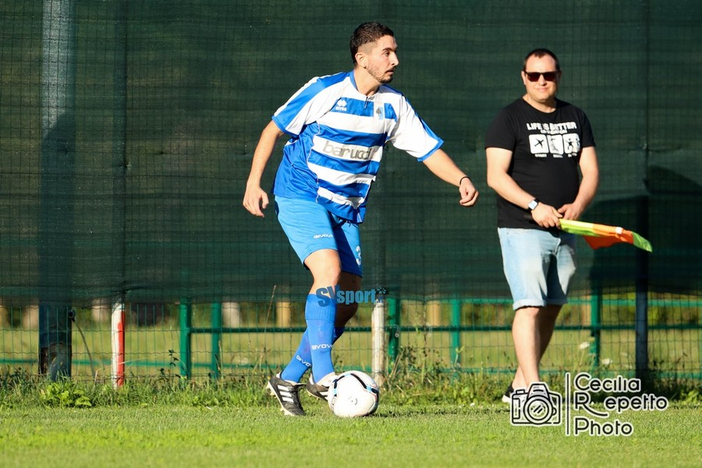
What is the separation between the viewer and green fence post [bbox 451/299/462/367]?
310 inches

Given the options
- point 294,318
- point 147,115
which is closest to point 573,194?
point 294,318

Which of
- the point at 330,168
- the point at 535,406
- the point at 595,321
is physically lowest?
the point at 535,406

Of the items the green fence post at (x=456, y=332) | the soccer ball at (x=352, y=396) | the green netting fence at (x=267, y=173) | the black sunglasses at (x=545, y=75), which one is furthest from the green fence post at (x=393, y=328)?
the black sunglasses at (x=545, y=75)

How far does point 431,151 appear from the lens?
21.8 ft

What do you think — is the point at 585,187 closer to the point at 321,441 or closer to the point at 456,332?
the point at 456,332

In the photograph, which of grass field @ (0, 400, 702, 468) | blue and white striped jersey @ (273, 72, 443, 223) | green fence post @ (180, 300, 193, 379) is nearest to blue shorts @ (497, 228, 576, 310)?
grass field @ (0, 400, 702, 468)

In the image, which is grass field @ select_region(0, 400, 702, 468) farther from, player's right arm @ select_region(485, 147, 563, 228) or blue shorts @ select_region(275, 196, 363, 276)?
player's right arm @ select_region(485, 147, 563, 228)

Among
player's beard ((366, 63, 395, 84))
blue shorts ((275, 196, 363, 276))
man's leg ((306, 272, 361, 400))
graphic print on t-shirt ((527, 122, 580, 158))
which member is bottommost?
man's leg ((306, 272, 361, 400))

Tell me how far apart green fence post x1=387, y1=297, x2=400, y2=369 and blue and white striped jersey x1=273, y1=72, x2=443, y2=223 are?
54.9 inches

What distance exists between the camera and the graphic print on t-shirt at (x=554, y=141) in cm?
684

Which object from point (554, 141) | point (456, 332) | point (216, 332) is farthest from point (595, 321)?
point (216, 332)

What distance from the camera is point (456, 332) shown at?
8289 mm

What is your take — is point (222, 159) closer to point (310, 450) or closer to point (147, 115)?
point (147, 115)

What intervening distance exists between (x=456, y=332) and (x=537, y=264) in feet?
5.37
